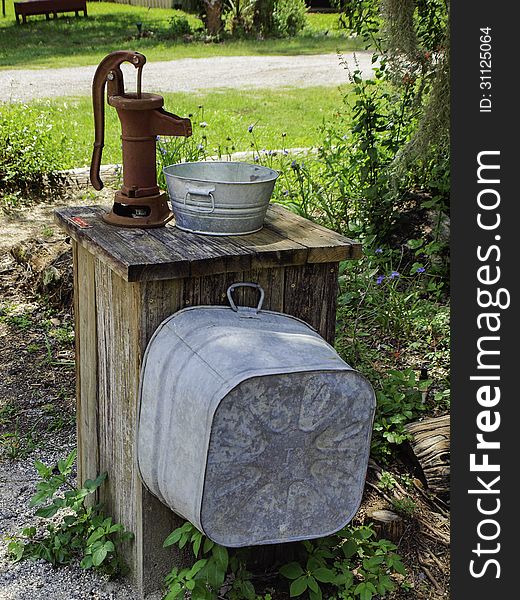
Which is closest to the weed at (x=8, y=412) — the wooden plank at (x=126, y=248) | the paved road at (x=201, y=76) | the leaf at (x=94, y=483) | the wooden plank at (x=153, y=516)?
the leaf at (x=94, y=483)

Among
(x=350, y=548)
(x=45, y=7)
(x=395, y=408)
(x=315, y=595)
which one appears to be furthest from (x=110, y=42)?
(x=315, y=595)

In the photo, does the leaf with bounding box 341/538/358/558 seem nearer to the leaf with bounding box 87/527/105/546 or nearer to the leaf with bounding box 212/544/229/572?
the leaf with bounding box 212/544/229/572

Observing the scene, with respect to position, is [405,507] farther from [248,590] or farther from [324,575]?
[248,590]

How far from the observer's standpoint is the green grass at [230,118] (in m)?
7.66

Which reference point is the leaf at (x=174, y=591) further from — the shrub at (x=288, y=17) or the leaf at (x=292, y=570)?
the shrub at (x=288, y=17)

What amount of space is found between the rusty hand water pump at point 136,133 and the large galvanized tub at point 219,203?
3.2 inches

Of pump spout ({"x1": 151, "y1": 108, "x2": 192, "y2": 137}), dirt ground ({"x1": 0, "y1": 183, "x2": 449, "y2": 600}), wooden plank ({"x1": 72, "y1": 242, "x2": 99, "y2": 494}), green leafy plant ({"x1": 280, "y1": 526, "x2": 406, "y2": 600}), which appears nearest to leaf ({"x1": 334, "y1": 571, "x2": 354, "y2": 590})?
green leafy plant ({"x1": 280, "y1": 526, "x2": 406, "y2": 600})

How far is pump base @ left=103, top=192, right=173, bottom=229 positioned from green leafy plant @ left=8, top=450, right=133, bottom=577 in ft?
2.49

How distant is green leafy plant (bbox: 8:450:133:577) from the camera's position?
2625mm

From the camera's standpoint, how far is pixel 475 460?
8.18ft

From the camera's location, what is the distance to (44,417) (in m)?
3.73

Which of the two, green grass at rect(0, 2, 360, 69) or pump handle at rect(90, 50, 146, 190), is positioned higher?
pump handle at rect(90, 50, 146, 190)

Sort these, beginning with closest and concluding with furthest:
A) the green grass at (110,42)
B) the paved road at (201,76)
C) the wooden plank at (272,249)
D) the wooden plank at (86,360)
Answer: the wooden plank at (272,249) < the wooden plank at (86,360) < the paved road at (201,76) < the green grass at (110,42)

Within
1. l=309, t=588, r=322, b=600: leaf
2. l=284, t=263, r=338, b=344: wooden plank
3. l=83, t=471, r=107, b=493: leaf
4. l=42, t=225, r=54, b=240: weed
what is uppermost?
l=284, t=263, r=338, b=344: wooden plank
